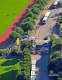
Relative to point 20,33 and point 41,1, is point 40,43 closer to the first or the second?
point 20,33

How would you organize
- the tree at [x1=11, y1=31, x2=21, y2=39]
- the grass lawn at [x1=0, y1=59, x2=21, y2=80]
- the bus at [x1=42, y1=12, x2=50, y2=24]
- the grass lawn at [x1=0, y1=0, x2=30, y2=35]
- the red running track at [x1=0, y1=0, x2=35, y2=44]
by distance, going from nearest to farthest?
the grass lawn at [x1=0, y1=59, x2=21, y2=80] < the tree at [x1=11, y1=31, x2=21, y2=39] < the red running track at [x1=0, y1=0, x2=35, y2=44] < the bus at [x1=42, y1=12, x2=50, y2=24] < the grass lawn at [x1=0, y1=0, x2=30, y2=35]

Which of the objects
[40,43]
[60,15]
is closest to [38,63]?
[40,43]

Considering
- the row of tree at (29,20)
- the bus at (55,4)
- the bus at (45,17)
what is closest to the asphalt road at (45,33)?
the bus at (45,17)

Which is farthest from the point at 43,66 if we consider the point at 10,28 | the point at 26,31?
the point at 10,28

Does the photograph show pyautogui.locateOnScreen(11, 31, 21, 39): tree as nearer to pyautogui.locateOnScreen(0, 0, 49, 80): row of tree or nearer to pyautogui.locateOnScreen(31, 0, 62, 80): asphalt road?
pyautogui.locateOnScreen(0, 0, 49, 80): row of tree

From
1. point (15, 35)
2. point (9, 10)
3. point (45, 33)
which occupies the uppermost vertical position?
point (9, 10)

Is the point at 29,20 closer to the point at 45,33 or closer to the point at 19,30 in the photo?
the point at 19,30

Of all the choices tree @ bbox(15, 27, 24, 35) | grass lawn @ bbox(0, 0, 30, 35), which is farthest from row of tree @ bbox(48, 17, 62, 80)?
grass lawn @ bbox(0, 0, 30, 35)
